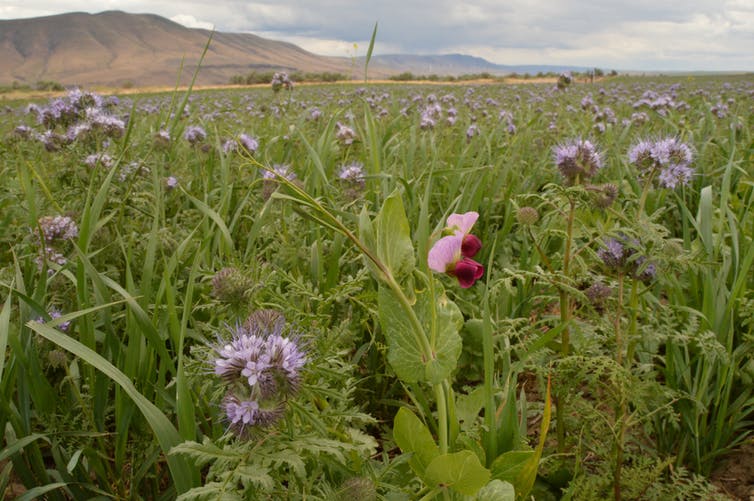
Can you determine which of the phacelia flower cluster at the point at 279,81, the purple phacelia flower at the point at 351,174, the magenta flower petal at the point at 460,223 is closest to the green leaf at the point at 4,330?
the magenta flower petal at the point at 460,223

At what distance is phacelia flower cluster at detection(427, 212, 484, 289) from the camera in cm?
93

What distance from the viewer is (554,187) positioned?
1472 mm

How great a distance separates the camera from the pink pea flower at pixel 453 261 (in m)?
0.93

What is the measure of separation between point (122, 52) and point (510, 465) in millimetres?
156428

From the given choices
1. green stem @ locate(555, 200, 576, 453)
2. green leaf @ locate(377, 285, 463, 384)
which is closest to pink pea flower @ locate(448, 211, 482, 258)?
green leaf @ locate(377, 285, 463, 384)

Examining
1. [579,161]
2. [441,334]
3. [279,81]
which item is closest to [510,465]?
[441,334]

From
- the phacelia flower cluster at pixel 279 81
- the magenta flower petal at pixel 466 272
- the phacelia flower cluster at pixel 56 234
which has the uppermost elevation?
the phacelia flower cluster at pixel 279 81

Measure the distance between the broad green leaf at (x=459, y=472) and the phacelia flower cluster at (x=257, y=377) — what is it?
27 cm

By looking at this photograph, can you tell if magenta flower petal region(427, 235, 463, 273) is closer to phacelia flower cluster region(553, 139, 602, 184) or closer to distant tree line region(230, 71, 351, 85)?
phacelia flower cluster region(553, 139, 602, 184)

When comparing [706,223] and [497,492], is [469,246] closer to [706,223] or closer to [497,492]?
[497,492]

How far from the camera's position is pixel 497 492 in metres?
0.96

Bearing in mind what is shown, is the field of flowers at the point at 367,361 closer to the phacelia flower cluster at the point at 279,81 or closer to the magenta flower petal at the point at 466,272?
the magenta flower petal at the point at 466,272

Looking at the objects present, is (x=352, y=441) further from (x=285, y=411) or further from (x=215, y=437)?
(x=215, y=437)

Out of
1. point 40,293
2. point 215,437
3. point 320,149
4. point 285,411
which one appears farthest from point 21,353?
point 320,149
